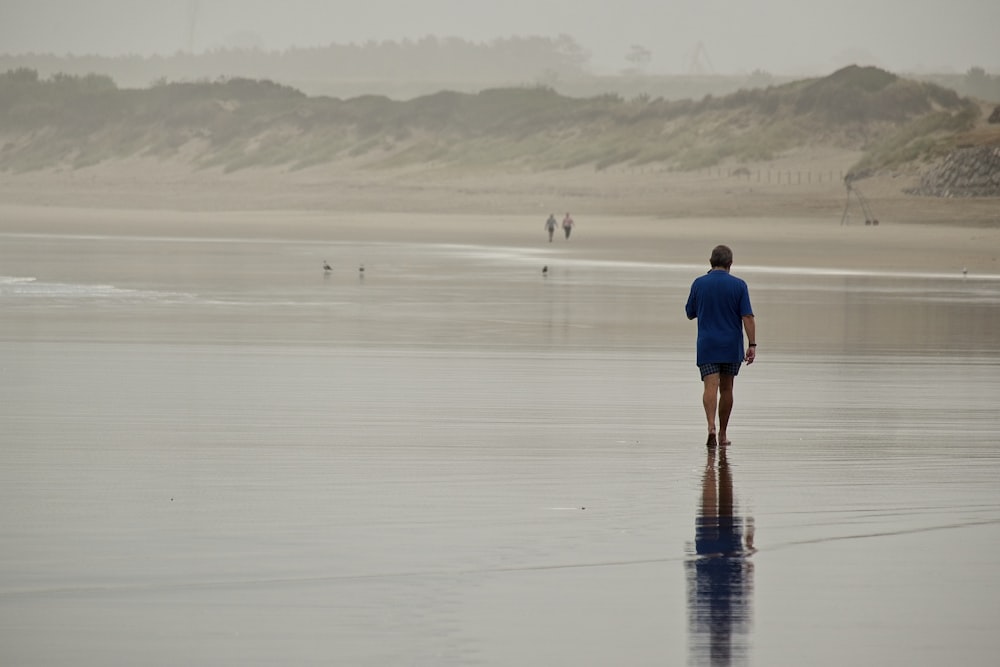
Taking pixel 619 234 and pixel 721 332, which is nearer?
pixel 721 332

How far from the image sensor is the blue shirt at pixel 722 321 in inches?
474

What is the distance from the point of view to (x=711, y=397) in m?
12.1

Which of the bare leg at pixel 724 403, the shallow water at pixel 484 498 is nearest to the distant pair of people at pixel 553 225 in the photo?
the shallow water at pixel 484 498

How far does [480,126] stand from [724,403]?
119m

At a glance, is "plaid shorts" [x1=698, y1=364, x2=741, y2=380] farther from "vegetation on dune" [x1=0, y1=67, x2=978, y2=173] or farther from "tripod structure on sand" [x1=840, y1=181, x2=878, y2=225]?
"vegetation on dune" [x1=0, y1=67, x2=978, y2=173]

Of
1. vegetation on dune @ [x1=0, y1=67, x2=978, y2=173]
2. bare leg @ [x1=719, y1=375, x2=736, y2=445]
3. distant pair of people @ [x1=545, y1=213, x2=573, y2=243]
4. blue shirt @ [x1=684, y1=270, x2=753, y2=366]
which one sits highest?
vegetation on dune @ [x1=0, y1=67, x2=978, y2=173]

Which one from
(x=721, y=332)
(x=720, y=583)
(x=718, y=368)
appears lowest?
(x=720, y=583)

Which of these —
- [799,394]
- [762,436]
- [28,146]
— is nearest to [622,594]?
[762,436]

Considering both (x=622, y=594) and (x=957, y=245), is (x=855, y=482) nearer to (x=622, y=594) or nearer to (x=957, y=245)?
(x=622, y=594)

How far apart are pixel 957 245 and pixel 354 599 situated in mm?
44748

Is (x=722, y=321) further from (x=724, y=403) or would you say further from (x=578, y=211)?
(x=578, y=211)

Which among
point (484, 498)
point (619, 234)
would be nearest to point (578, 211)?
point (619, 234)

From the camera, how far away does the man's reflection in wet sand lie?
265 inches

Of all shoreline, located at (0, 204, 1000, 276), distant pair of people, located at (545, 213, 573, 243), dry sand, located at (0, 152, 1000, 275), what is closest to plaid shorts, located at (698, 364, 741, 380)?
shoreline, located at (0, 204, 1000, 276)
